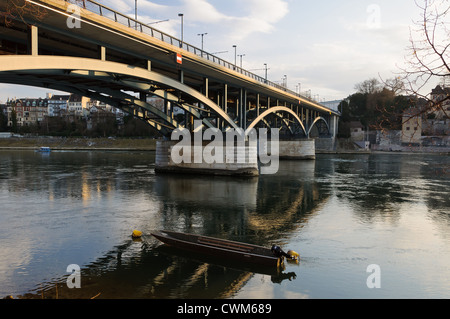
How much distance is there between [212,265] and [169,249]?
210 centimetres

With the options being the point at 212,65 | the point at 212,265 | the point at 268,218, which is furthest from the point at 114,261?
the point at 212,65

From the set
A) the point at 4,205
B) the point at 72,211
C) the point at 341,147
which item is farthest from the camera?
the point at 341,147

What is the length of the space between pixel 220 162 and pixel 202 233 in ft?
64.0

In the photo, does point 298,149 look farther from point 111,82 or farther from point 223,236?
point 223,236

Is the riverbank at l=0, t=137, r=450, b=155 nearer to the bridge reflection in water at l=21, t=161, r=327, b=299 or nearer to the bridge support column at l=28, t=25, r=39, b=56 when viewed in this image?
the bridge reflection in water at l=21, t=161, r=327, b=299

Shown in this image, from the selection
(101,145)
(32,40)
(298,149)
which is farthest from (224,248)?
(101,145)

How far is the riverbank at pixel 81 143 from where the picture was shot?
3467 inches

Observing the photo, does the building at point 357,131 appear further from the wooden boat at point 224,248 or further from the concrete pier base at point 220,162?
the wooden boat at point 224,248

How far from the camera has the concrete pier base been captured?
109ft

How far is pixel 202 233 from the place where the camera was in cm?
1450

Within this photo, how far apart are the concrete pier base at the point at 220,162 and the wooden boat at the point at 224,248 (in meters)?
20.9

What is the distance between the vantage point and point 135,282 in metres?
9.33
